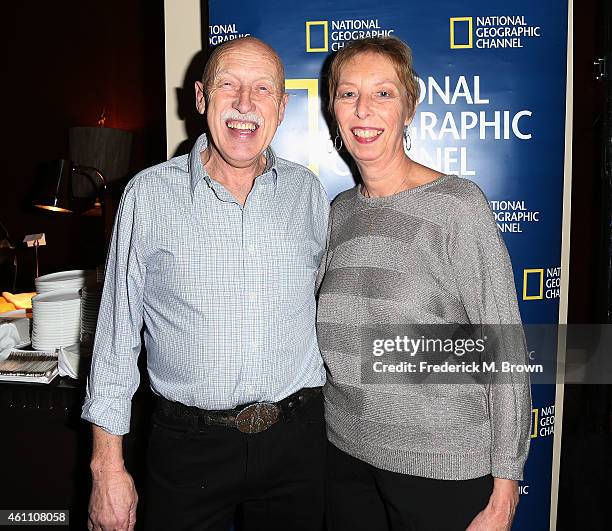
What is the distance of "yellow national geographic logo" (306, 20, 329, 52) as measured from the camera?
239 cm

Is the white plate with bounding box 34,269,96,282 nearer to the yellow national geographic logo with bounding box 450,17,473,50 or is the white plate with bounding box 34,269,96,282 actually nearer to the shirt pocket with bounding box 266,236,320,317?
the shirt pocket with bounding box 266,236,320,317

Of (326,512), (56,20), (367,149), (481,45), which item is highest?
(56,20)

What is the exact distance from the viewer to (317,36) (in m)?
2.39

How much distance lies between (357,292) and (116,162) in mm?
4044

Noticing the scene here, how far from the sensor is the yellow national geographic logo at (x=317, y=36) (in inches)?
94.1

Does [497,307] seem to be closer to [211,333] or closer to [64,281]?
[211,333]

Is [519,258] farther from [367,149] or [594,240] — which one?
[594,240]

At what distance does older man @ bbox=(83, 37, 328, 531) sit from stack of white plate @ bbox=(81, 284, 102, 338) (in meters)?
0.76

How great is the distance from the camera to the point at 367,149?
66.8 inches

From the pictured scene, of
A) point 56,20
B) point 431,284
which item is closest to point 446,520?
point 431,284

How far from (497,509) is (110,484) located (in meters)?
1.03

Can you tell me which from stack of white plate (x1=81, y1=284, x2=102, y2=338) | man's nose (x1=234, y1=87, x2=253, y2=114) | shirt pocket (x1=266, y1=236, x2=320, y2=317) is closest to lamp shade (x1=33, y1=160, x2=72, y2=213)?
stack of white plate (x1=81, y1=284, x2=102, y2=338)

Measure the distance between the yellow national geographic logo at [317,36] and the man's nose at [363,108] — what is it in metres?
0.79

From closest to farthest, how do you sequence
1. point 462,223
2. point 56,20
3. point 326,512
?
point 462,223 → point 326,512 → point 56,20
